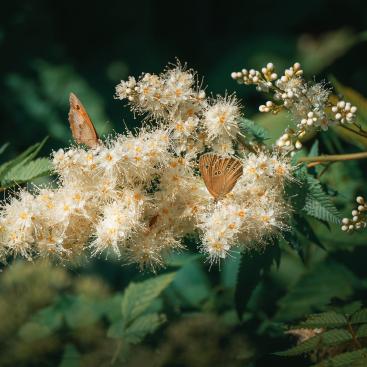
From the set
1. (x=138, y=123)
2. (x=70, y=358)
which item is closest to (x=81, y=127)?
(x=70, y=358)

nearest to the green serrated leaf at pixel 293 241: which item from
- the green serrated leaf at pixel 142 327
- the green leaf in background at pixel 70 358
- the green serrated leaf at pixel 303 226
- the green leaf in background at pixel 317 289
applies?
the green serrated leaf at pixel 303 226

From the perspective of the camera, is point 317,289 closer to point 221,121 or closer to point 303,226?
point 303,226

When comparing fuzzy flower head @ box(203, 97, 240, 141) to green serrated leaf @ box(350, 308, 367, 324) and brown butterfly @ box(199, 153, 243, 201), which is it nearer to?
brown butterfly @ box(199, 153, 243, 201)

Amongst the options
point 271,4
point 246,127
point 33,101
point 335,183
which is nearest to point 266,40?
point 271,4

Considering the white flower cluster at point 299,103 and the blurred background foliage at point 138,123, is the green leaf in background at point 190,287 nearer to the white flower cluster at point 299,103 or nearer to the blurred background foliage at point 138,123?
the blurred background foliage at point 138,123

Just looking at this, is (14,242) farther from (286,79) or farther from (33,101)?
(33,101)

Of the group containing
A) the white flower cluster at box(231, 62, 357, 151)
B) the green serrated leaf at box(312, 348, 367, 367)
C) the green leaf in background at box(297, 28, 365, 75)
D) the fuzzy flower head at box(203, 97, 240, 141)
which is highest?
the green leaf in background at box(297, 28, 365, 75)

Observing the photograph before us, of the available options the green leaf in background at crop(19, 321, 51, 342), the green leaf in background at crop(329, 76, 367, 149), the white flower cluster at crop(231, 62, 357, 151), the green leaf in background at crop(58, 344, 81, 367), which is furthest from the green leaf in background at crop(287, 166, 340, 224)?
the green leaf in background at crop(19, 321, 51, 342)
